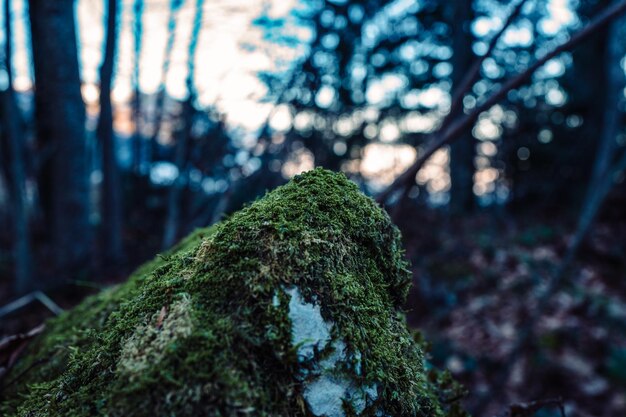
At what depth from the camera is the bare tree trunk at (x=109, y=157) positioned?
5461 mm

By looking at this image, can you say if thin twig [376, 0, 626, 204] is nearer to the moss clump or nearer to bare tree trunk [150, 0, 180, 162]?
the moss clump

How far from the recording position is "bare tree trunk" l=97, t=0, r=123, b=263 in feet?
17.9

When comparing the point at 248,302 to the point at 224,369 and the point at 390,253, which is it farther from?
the point at 390,253

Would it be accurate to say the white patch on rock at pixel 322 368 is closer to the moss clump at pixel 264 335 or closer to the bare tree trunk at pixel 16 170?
the moss clump at pixel 264 335

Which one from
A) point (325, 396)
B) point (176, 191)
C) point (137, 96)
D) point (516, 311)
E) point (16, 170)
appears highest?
point (137, 96)

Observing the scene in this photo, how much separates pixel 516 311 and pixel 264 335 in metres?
7.39

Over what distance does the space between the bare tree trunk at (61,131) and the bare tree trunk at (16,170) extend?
610mm

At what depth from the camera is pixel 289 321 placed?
42.5 inches

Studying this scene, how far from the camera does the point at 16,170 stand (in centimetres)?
491

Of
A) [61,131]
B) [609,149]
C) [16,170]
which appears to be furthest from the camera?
[61,131]

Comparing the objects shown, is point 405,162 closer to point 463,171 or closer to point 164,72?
point 463,171

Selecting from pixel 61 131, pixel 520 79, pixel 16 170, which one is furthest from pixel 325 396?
pixel 61 131

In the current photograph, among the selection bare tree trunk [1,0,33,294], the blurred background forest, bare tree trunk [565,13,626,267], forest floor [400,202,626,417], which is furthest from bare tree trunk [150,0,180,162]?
bare tree trunk [565,13,626,267]

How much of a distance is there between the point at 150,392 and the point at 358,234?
0.81 m
